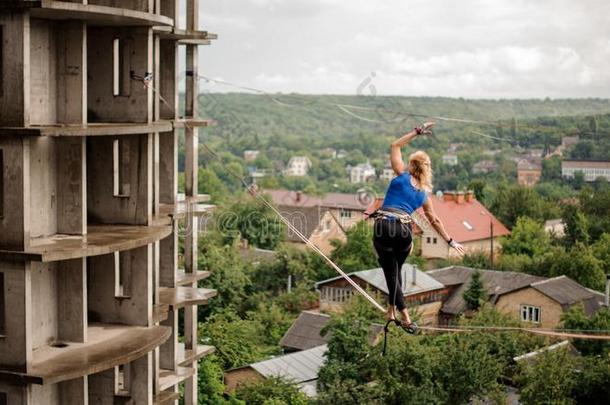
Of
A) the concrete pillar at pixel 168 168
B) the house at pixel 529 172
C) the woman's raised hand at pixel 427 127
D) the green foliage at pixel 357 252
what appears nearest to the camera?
the woman's raised hand at pixel 427 127

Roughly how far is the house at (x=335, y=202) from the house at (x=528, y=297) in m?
28.3

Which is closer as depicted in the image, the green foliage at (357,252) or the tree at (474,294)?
the tree at (474,294)

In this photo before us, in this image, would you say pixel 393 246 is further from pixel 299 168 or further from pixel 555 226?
pixel 299 168

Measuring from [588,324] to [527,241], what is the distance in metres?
32.5

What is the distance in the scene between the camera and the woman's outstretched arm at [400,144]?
12469 millimetres

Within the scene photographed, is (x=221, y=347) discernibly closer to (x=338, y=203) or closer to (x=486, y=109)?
(x=338, y=203)

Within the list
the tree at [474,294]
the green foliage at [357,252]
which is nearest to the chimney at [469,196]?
the green foliage at [357,252]

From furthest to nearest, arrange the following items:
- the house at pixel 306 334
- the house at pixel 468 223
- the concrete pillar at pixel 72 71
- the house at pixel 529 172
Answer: the house at pixel 529 172 → the house at pixel 468 223 → the house at pixel 306 334 → the concrete pillar at pixel 72 71

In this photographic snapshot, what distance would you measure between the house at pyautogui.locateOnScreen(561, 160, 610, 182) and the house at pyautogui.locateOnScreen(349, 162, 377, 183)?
82240mm

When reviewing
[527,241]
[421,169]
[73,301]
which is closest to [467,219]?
[527,241]

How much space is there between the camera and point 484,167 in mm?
125500

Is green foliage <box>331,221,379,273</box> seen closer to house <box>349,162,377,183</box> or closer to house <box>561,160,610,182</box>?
house <box>561,160,610,182</box>

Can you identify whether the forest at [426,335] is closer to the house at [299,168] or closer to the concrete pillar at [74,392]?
the concrete pillar at [74,392]

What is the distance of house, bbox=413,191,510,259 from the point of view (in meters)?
78.4
